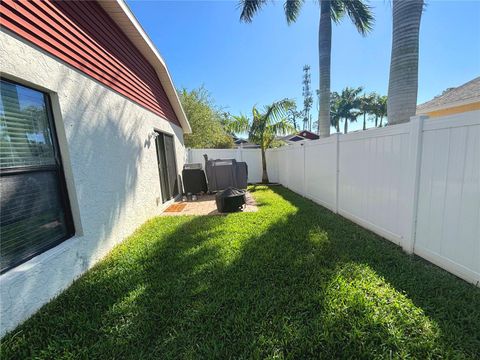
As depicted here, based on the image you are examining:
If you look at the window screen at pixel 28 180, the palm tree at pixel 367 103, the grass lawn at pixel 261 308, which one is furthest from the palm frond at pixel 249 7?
the palm tree at pixel 367 103

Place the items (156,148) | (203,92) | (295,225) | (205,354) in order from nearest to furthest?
(205,354), (295,225), (156,148), (203,92)

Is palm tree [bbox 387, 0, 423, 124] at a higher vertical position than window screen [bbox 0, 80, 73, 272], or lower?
higher

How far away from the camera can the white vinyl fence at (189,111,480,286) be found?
2.31 metres

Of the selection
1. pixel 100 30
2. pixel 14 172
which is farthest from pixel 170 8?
pixel 14 172

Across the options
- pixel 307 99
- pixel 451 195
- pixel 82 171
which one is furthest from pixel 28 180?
pixel 307 99

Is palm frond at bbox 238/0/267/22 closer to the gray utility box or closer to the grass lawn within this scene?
the gray utility box

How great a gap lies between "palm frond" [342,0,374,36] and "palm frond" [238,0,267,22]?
310 cm

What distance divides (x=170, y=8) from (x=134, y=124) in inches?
165

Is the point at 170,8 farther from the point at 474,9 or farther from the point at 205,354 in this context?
the point at 205,354

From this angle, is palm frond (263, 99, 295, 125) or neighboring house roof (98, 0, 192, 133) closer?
neighboring house roof (98, 0, 192, 133)

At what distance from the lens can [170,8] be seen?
6344 mm

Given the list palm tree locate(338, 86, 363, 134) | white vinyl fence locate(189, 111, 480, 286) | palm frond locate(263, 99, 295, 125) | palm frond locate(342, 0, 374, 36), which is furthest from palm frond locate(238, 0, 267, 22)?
palm tree locate(338, 86, 363, 134)

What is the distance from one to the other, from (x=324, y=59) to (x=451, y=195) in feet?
21.2

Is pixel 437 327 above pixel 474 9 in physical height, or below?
below
